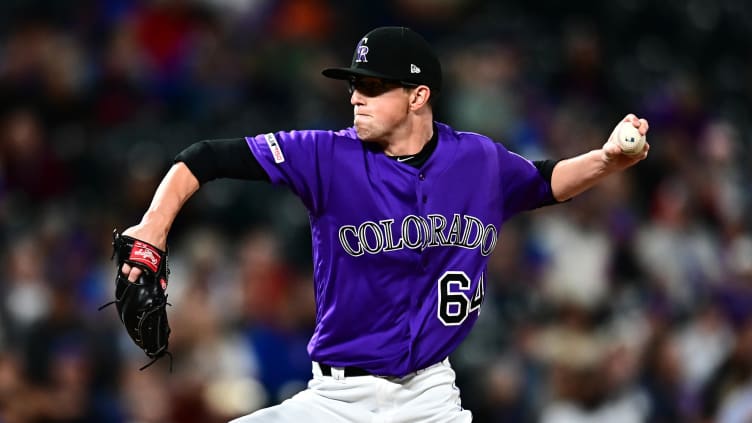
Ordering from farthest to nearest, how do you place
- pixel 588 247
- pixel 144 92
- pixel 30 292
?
pixel 144 92 → pixel 588 247 → pixel 30 292

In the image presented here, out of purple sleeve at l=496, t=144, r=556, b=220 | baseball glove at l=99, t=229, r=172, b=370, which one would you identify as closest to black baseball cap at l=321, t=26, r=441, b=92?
purple sleeve at l=496, t=144, r=556, b=220

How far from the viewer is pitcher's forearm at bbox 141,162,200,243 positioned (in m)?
4.14

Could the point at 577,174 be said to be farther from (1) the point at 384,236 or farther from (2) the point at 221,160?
(2) the point at 221,160

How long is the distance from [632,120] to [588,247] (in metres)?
4.54

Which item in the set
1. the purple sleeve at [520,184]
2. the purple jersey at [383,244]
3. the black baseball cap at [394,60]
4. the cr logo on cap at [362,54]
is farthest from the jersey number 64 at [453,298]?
the cr logo on cap at [362,54]

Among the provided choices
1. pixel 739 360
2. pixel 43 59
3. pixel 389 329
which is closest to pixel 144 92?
pixel 43 59

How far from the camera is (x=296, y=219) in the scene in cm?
895

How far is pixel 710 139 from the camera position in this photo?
10484mm

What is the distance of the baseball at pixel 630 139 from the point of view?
4.48 metres

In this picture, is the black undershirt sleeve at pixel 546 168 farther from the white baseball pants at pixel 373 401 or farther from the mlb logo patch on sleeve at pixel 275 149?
the mlb logo patch on sleeve at pixel 275 149

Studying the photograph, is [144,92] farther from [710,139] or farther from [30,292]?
[710,139]

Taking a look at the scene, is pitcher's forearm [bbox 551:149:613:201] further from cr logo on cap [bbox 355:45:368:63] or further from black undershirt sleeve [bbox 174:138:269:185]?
black undershirt sleeve [bbox 174:138:269:185]

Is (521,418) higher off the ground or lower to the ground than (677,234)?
lower

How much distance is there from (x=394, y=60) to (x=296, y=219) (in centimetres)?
459
